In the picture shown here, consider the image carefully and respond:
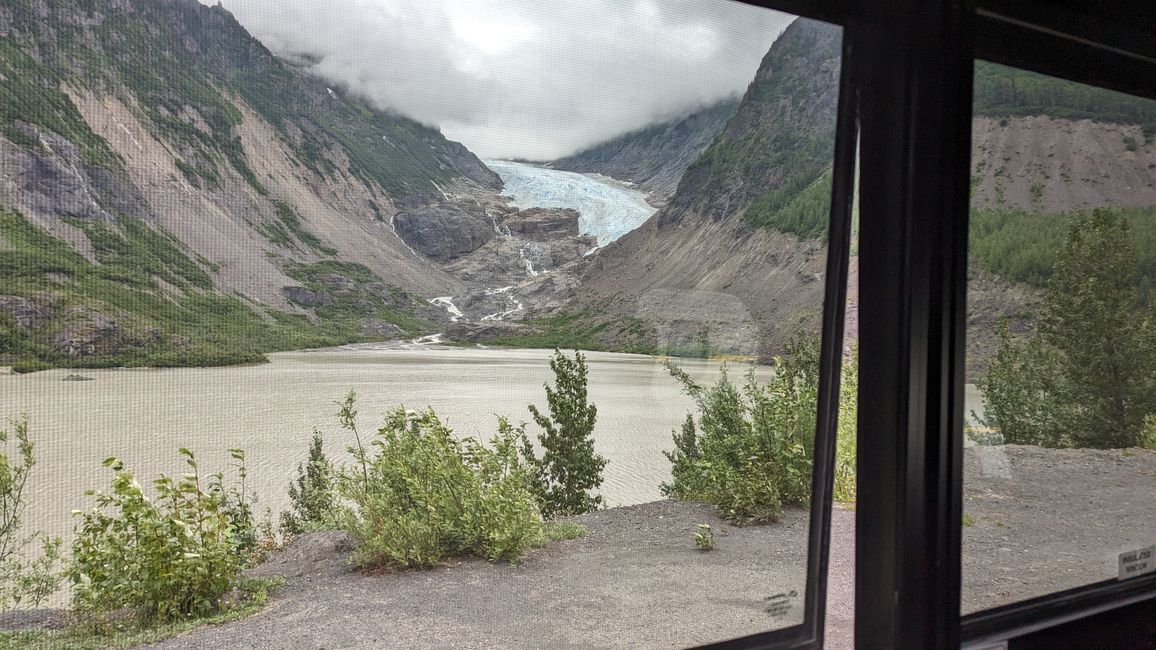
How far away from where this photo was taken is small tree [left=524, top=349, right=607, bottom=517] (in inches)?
65.9

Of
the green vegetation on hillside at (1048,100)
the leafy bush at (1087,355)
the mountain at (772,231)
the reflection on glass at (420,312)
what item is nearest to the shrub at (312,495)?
the reflection on glass at (420,312)

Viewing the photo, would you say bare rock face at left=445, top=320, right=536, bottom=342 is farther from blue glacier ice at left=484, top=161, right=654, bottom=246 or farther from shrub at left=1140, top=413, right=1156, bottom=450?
shrub at left=1140, top=413, right=1156, bottom=450

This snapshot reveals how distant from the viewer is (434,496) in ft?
5.09

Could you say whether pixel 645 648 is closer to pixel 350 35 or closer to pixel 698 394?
pixel 698 394

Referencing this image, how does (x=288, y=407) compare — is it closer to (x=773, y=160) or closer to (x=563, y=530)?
(x=563, y=530)

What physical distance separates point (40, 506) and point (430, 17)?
3.81 ft

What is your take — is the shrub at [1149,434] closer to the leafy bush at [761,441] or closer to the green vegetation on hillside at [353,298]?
the leafy bush at [761,441]

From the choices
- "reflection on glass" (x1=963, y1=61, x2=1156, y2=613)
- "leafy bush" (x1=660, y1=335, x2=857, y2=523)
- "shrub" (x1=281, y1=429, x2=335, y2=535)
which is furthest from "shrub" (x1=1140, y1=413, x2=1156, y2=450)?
"shrub" (x1=281, y1=429, x2=335, y2=535)

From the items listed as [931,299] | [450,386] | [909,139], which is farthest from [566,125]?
[931,299]

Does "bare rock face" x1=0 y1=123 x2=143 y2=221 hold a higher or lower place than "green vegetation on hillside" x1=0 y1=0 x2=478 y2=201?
lower

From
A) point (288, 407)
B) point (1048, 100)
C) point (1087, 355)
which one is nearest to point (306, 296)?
point (288, 407)

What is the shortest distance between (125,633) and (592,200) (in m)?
1.38

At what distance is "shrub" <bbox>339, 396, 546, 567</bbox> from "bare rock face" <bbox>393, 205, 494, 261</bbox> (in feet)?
1.30

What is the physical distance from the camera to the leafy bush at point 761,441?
6.07 feet
